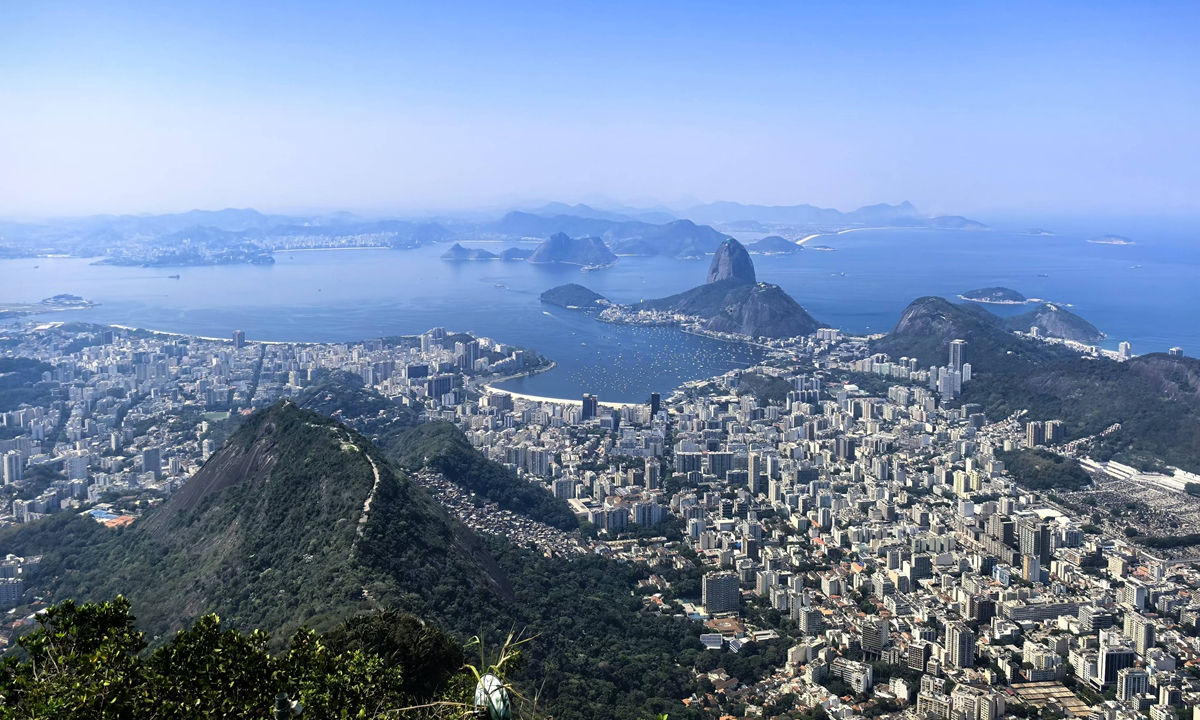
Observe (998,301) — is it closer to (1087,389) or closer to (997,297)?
(997,297)

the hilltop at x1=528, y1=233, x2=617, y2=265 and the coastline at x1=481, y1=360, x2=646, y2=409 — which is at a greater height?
the hilltop at x1=528, y1=233, x2=617, y2=265

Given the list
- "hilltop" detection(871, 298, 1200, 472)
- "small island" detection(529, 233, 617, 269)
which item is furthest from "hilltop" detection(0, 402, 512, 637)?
"small island" detection(529, 233, 617, 269)

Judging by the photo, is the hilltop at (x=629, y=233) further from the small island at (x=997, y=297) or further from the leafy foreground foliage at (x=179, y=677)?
the leafy foreground foliage at (x=179, y=677)

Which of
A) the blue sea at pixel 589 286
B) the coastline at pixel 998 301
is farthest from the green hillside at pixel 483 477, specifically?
the coastline at pixel 998 301

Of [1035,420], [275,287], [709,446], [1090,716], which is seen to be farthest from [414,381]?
[275,287]

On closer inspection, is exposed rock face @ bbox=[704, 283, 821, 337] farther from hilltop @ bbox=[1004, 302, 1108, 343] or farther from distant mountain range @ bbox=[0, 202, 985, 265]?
distant mountain range @ bbox=[0, 202, 985, 265]

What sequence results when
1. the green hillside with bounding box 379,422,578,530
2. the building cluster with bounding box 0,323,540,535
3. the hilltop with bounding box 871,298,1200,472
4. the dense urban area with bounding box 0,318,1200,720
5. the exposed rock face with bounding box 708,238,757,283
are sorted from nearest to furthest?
the dense urban area with bounding box 0,318,1200,720 → the green hillside with bounding box 379,422,578,530 → the building cluster with bounding box 0,323,540,535 → the hilltop with bounding box 871,298,1200,472 → the exposed rock face with bounding box 708,238,757,283

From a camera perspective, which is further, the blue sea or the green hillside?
the blue sea

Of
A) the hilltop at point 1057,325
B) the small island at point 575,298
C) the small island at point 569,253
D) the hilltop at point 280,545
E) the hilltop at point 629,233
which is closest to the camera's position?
the hilltop at point 280,545
